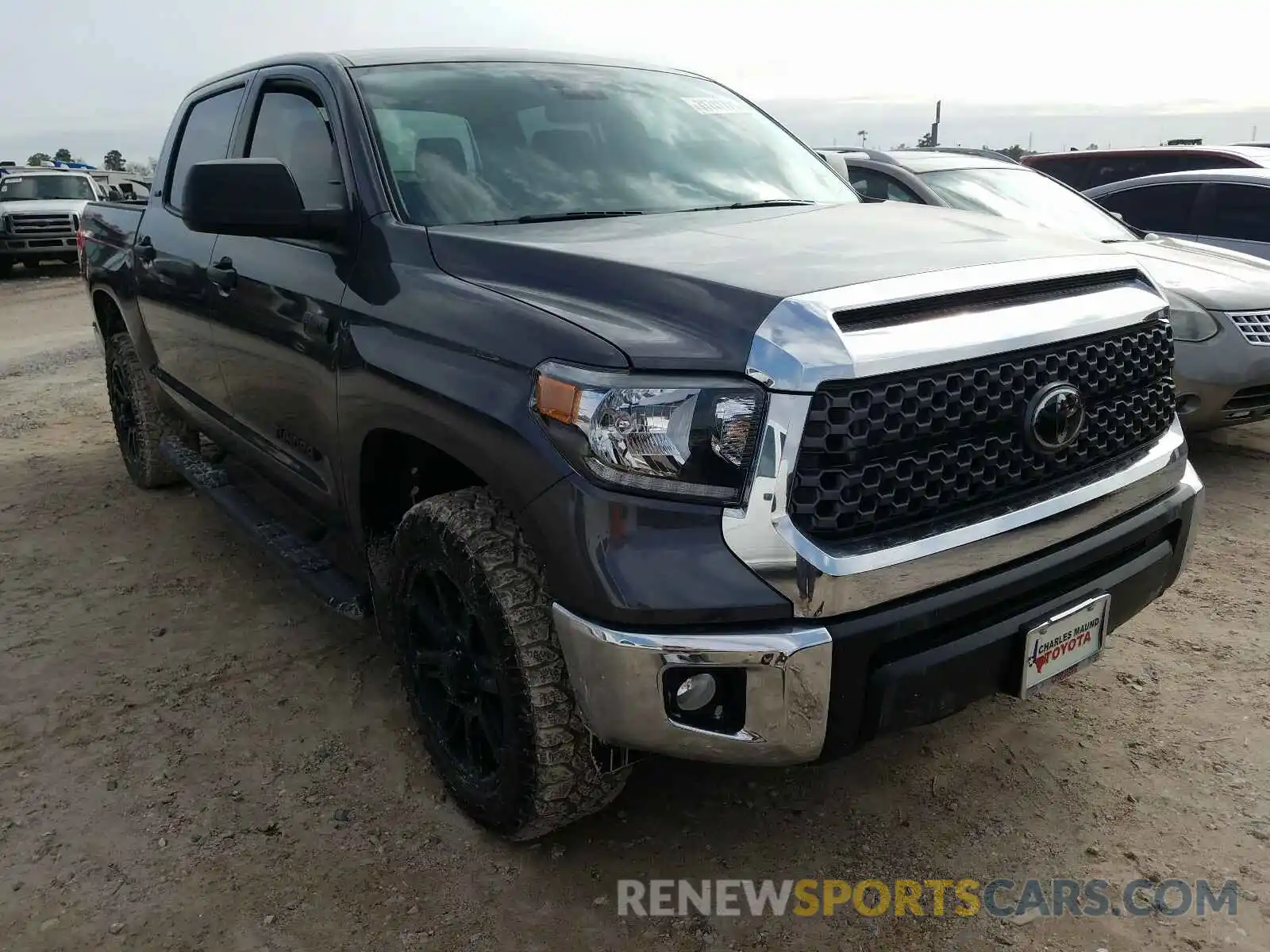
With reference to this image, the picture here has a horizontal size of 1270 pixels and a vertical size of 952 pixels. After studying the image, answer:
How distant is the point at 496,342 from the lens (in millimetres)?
2199

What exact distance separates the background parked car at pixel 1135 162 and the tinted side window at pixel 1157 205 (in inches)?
59.9

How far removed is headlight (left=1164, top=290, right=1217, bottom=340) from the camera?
5062mm

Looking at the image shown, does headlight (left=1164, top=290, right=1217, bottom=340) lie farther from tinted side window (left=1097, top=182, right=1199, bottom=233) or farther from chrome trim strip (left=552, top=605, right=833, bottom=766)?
chrome trim strip (left=552, top=605, right=833, bottom=766)

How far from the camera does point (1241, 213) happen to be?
7.59 metres

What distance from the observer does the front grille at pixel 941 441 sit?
192cm

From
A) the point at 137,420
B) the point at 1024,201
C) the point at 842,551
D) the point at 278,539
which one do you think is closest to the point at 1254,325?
the point at 1024,201

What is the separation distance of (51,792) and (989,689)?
2475mm

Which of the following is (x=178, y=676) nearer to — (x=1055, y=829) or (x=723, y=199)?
(x=723, y=199)

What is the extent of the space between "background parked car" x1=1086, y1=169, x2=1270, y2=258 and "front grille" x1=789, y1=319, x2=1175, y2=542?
6293 millimetres

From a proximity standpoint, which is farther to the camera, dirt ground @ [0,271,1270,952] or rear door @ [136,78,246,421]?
rear door @ [136,78,246,421]

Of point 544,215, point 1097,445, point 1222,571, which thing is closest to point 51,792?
point 544,215

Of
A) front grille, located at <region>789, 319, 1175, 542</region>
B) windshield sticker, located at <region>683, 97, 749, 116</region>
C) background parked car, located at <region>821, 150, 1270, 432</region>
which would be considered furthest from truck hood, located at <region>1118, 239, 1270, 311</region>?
front grille, located at <region>789, 319, 1175, 542</region>

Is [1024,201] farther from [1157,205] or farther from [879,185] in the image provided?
[1157,205]

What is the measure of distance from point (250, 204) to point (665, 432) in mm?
1399
